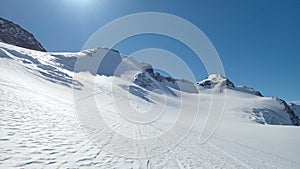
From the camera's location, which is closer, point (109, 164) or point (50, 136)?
point (109, 164)

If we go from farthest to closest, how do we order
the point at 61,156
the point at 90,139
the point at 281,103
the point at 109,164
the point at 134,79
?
the point at 281,103, the point at 134,79, the point at 90,139, the point at 109,164, the point at 61,156

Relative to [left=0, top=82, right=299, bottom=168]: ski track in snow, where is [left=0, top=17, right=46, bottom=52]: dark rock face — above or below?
above

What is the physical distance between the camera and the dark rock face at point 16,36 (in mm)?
93725

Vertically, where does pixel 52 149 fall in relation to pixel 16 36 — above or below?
below

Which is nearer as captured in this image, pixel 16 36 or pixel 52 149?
pixel 52 149

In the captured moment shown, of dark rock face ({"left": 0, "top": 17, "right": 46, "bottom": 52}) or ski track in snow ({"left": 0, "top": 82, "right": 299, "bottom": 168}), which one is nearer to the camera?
ski track in snow ({"left": 0, "top": 82, "right": 299, "bottom": 168})

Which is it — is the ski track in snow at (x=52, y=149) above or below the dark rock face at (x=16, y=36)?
below

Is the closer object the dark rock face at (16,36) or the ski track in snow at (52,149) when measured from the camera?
the ski track in snow at (52,149)

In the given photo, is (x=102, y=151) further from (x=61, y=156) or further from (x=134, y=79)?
(x=134, y=79)

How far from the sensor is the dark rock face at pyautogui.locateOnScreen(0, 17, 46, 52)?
93.7m

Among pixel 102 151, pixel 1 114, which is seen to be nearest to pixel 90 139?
pixel 102 151

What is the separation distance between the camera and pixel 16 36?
98.6m

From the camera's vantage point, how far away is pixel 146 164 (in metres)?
8.26

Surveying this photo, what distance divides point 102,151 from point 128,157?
3.81 feet
